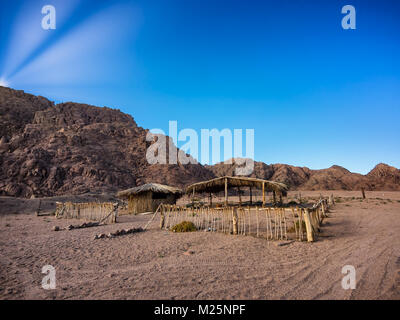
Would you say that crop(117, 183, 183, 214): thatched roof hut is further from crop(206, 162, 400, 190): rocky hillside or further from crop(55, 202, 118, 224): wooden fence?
crop(206, 162, 400, 190): rocky hillside

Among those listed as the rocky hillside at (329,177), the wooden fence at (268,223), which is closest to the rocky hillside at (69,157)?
the wooden fence at (268,223)

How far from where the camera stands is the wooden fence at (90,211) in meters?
13.7

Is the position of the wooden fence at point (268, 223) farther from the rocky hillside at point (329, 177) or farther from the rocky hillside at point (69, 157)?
the rocky hillside at point (329, 177)

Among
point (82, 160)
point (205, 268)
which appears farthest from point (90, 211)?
point (82, 160)

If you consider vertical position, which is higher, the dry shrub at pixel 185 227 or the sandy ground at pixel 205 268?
the sandy ground at pixel 205 268

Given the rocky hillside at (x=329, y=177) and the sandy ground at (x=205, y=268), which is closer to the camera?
the sandy ground at (x=205, y=268)

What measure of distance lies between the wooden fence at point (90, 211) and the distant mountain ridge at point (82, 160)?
16987mm

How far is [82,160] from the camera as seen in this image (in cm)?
3834

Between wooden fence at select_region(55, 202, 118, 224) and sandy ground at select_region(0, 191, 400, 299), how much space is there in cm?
607

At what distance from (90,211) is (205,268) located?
13.3 m
